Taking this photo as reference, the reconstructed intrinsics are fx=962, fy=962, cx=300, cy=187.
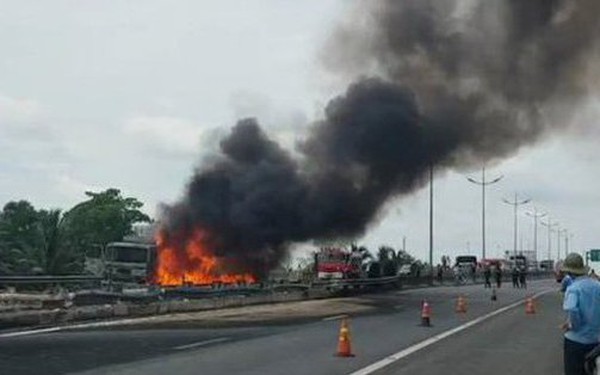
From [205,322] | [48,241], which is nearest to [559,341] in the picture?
[205,322]

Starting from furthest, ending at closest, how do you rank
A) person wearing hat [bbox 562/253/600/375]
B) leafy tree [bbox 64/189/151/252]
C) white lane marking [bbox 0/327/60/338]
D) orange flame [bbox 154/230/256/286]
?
1. leafy tree [bbox 64/189/151/252]
2. orange flame [bbox 154/230/256/286]
3. white lane marking [bbox 0/327/60/338]
4. person wearing hat [bbox 562/253/600/375]

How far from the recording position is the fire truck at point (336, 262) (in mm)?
50031

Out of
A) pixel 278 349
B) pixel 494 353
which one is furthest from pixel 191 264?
pixel 494 353

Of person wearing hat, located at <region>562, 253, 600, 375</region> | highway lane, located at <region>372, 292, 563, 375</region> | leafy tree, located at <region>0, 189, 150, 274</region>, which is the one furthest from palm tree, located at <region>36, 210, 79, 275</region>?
person wearing hat, located at <region>562, 253, 600, 375</region>

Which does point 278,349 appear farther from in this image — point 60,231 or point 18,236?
point 18,236

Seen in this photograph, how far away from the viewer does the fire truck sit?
5003 centimetres

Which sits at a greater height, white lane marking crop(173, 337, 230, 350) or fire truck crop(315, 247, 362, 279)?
fire truck crop(315, 247, 362, 279)

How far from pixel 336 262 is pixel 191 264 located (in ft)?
35.0

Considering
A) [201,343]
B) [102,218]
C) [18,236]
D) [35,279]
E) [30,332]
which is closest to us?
[201,343]

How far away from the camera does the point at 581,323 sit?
728cm

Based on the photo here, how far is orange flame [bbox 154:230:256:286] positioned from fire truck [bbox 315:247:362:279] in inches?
308

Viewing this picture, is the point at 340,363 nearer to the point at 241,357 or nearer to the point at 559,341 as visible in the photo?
the point at 241,357

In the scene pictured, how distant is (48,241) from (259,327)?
3811 cm

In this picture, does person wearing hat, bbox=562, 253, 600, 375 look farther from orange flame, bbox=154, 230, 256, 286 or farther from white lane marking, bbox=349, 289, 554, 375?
orange flame, bbox=154, 230, 256, 286
